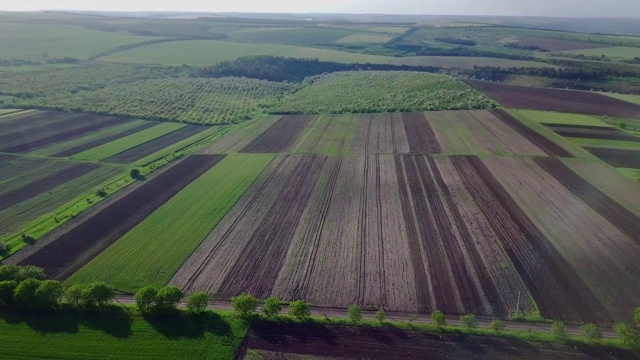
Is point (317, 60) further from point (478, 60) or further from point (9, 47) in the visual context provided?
point (9, 47)

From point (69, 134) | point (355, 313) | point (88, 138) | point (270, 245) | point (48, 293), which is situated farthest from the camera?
point (69, 134)

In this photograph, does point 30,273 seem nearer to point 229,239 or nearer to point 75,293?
point 75,293

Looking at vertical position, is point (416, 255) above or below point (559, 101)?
below

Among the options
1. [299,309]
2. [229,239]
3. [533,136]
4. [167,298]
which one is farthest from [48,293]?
[533,136]

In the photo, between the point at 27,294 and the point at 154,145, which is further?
the point at 154,145

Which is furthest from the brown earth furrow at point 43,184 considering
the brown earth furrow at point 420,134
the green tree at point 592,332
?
the green tree at point 592,332

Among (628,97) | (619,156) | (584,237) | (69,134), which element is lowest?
(584,237)

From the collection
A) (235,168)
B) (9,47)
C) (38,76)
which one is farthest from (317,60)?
(9,47)

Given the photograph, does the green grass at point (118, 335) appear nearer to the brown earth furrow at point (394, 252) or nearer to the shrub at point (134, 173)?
the brown earth furrow at point (394, 252)

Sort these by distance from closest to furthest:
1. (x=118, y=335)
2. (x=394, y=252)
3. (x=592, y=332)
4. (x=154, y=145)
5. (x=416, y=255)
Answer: (x=592, y=332), (x=118, y=335), (x=416, y=255), (x=394, y=252), (x=154, y=145)
